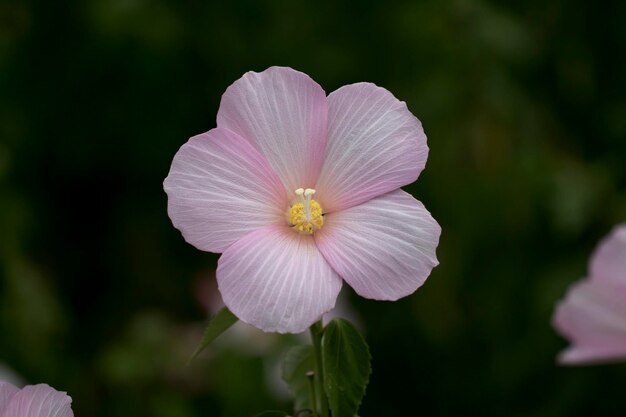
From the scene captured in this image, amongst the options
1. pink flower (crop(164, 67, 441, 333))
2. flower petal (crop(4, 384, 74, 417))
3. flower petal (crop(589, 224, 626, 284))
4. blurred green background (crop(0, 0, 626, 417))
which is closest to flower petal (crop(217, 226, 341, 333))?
pink flower (crop(164, 67, 441, 333))

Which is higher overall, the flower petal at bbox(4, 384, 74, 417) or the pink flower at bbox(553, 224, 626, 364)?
the flower petal at bbox(4, 384, 74, 417)

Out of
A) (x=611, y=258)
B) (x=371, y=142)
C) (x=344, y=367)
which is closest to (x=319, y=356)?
(x=344, y=367)

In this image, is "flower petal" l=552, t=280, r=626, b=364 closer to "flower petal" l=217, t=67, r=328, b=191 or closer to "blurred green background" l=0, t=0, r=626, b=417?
"flower petal" l=217, t=67, r=328, b=191

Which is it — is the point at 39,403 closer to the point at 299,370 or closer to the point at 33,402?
the point at 33,402

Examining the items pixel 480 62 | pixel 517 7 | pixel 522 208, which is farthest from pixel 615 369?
pixel 517 7

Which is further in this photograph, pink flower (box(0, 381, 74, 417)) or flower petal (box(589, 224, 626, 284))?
flower petal (box(589, 224, 626, 284))

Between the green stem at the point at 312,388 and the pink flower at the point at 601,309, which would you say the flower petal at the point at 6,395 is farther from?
the pink flower at the point at 601,309

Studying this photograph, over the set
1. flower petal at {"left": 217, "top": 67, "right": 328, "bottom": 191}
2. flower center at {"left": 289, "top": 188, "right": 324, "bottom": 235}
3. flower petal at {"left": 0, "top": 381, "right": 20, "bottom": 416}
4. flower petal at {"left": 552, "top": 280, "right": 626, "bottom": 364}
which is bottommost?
flower petal at {"left": 552, "top": 280, "right": 626, "bottom": 364}
